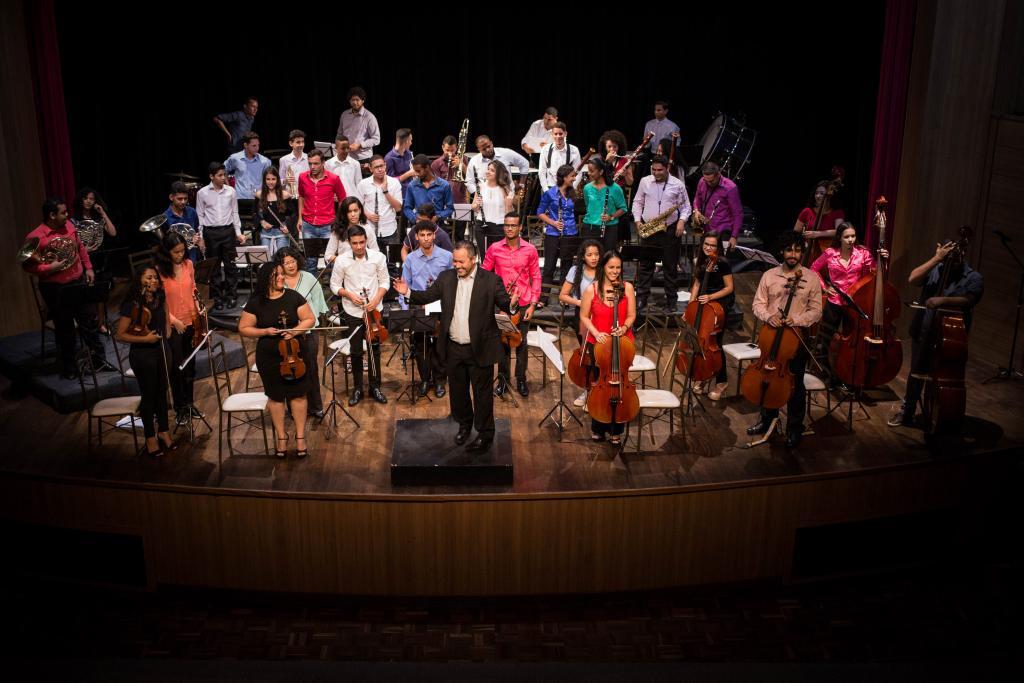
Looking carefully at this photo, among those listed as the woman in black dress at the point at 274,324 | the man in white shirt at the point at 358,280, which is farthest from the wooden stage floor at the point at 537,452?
the man in white shirt at the point at 358,280

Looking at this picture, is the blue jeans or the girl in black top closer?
the girl in black top

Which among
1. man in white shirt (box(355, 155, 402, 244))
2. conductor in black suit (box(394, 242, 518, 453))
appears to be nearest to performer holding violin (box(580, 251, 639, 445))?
conductor in black suit (box(394, 242, 518, 453))

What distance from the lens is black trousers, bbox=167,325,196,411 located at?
22.6 ft

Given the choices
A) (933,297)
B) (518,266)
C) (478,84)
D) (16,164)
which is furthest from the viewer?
(478,84)

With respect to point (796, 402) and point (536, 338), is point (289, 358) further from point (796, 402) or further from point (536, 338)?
point (796, 402)

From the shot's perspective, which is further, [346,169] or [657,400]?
[346,169]

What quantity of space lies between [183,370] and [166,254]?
3.01 feet

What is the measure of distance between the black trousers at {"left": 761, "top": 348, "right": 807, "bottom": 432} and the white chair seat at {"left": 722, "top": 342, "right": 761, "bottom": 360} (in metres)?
0.58

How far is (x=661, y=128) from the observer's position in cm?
1173

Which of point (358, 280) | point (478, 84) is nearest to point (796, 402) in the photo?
point (358, 280)

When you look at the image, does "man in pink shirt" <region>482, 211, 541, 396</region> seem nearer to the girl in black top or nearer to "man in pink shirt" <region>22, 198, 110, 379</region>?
the girl in black top

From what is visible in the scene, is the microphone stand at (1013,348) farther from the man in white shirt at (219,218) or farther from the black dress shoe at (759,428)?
the man in white shirt at (219,218)

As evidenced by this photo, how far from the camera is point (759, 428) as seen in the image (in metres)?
7.28

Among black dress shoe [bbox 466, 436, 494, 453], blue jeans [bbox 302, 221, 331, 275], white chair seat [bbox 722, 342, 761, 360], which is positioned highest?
blue jeans [bbox 302, 221, 331, 275]
